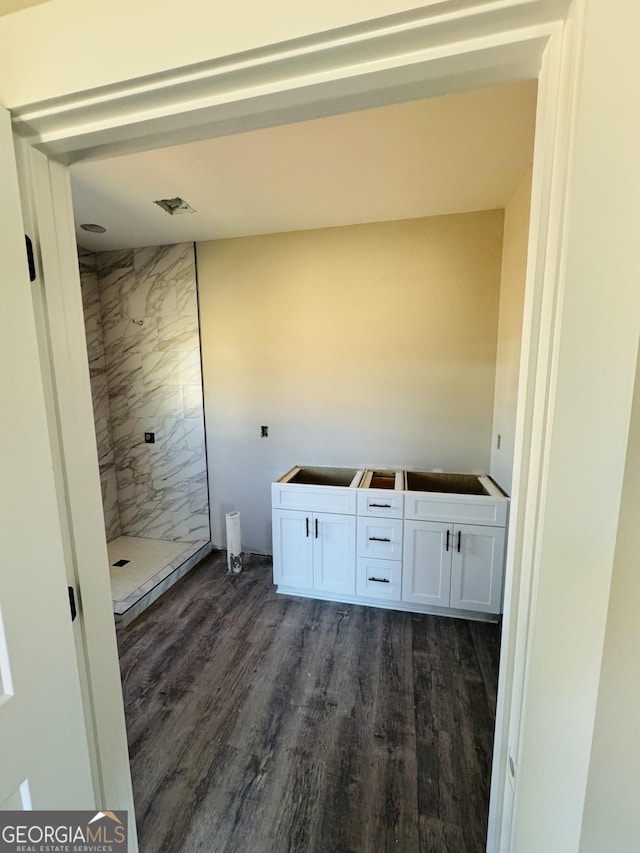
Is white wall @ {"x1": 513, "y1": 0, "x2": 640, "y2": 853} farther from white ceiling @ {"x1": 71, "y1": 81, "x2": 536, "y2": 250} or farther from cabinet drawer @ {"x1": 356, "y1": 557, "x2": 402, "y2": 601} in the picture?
cabinet drawer @ {"x1": 356, "y1": 557, "x2": 402, "y2": 601}

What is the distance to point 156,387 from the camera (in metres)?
3.31

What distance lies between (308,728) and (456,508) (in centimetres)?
143

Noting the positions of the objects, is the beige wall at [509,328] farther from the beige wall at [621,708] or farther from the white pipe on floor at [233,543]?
the white pipe on floor at [233,543]

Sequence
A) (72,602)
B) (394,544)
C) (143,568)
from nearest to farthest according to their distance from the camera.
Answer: (72,602) → (394,544) → (143,568)

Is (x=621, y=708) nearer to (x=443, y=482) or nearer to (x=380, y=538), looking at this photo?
(x=380, y=538)

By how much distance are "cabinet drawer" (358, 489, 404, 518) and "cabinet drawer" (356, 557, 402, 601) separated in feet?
1.08

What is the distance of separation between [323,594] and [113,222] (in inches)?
121

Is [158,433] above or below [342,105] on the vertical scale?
below

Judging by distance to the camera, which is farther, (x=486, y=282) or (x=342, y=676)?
(x=486, y=282)

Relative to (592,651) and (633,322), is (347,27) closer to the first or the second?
(633,322)

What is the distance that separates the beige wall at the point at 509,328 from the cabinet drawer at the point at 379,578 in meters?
0.93

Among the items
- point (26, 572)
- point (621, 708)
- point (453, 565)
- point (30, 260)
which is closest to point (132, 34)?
point (30, 260)

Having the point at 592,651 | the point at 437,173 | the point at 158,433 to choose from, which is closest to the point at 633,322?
the point at 592,651

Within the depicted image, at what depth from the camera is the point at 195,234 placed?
2861mm
